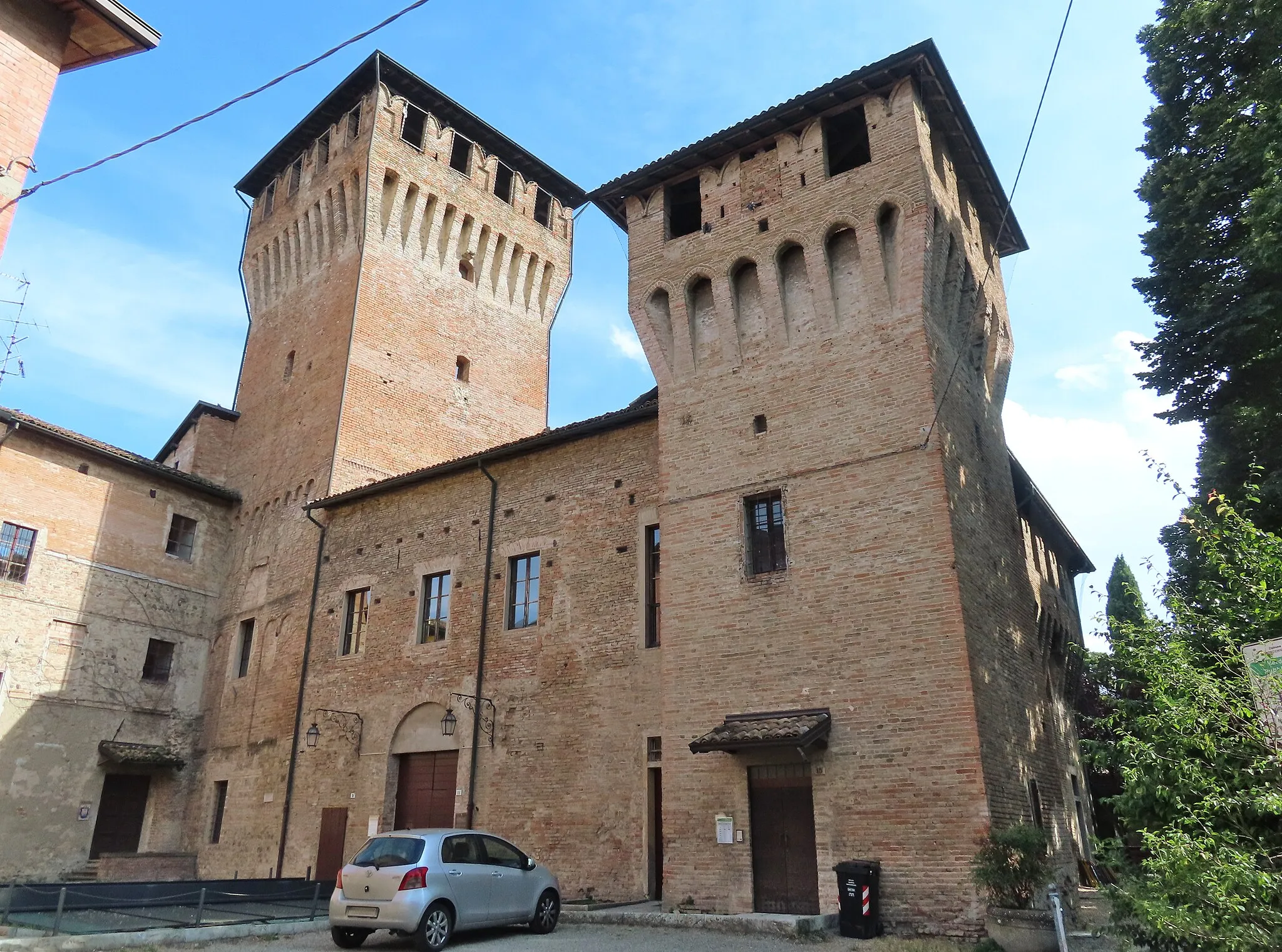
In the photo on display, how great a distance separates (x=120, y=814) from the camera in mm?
21328

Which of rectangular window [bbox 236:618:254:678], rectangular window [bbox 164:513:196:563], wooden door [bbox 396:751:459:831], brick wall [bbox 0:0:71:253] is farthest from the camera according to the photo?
rectangular window [bbox 164:513:196:563]

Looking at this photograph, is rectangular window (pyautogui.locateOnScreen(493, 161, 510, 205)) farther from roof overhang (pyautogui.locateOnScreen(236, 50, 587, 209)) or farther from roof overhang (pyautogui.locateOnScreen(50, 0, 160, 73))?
roof overhang (pyautogui.locateOnScreen(50, 0, 160, 73))

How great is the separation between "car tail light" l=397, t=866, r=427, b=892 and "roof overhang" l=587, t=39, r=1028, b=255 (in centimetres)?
1198

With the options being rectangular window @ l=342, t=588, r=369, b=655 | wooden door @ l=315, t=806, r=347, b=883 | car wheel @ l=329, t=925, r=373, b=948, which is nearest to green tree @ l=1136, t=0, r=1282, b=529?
car wheel @ l=329, t=925, r=373, b=948

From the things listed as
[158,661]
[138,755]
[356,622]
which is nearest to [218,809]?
[138,755]

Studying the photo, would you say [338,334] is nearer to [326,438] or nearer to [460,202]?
[326,438]

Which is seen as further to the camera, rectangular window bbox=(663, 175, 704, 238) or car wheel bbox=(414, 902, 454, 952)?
Result: rectangular window bbox=(663, 175, 704, 238)

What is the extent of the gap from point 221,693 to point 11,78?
1631cm

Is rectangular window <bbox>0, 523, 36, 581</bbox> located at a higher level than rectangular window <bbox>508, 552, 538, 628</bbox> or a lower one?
higher

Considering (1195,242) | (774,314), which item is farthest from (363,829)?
(1195,242)

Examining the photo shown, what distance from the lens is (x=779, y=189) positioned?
51.0ft

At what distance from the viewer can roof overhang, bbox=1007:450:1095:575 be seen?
18328 millimetres

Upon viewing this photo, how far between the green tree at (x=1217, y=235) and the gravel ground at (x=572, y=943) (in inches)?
357

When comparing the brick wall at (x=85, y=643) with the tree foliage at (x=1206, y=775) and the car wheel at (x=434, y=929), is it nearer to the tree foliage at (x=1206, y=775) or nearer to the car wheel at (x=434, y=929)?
the car wheel at (x=434, y=929)
